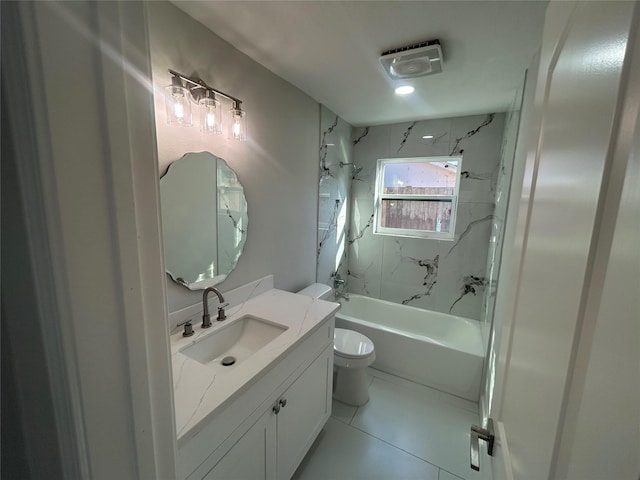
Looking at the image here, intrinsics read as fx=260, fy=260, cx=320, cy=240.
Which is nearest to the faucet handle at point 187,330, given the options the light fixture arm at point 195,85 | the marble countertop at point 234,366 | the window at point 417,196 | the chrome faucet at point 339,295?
the marble countertop at point 234,366

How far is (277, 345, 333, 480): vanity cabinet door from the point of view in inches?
50.4

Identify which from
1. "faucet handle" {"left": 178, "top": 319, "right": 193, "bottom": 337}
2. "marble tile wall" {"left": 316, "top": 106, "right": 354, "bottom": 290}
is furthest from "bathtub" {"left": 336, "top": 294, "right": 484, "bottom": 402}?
"faucet handle" {"left": 178, "top": 319, "right": 193, "bottom": 337}

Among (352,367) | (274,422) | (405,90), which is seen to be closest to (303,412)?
(274,422)

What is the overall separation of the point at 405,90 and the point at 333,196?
1.17 metres

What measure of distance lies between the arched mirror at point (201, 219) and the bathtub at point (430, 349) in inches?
57.3

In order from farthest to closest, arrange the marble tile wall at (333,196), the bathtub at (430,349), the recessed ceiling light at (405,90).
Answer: the marble tile wall at (333,196) < the bathtub at (430,349) < the recessed ceiling light at (405,90)

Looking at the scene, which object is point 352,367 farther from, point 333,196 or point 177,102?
point 177,102

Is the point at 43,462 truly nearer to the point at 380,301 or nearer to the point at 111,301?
the point at 111,301

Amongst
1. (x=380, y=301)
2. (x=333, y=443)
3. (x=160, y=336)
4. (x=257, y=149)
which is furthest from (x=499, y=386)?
(x=380, y=301)

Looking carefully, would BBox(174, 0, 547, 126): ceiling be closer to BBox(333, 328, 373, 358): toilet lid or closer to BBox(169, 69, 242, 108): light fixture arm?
BBox(169, 69, 242, 108): light fixture arm

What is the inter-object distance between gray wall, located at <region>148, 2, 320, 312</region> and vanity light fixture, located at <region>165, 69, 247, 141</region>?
0.13ft

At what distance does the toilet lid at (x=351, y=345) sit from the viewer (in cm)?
197

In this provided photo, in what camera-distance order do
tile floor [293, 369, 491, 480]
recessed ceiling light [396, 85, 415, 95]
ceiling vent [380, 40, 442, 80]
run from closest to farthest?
ceiling vent [380, 40, 442, 80]
tile floor [293, 369, 491, 480]
recessed ceiling light [396, 85, 415, 95]

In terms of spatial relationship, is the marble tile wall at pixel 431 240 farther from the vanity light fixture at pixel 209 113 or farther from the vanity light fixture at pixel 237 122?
the vanity light fixture at pixel 209 113
